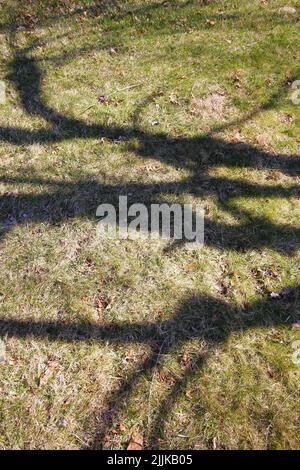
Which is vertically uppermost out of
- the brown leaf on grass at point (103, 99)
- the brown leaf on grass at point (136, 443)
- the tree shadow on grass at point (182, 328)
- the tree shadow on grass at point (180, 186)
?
the brown leaf on grass at point (103, 99)

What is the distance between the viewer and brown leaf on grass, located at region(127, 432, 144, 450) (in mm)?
4156

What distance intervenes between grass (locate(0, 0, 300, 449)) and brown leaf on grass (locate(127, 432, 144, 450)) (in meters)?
0.05

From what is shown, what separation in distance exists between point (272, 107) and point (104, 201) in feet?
11.6

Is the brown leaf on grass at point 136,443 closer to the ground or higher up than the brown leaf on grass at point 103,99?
closer to the ground

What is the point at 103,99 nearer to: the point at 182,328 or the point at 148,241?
the point at 148,241

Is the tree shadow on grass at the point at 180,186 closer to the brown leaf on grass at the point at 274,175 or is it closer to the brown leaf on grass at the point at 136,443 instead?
→ the brown leaf on grass at the point at 274,175

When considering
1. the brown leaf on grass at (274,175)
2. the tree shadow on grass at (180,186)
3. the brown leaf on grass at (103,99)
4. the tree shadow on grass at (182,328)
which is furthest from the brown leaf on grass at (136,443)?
the brown leaf on grass at (103,99)

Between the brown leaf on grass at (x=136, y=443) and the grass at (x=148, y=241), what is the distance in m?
0.05

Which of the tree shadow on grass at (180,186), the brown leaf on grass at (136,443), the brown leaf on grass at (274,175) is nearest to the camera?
the brown leaf on grass at (136,443)

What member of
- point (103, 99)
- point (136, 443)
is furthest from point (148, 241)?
point (103, 99)

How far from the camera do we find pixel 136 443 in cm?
417

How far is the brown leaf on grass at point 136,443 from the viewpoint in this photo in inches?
164
